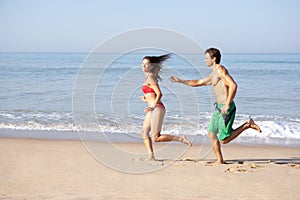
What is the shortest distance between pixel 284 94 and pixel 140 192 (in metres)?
12.7

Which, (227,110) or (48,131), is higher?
(227,110)

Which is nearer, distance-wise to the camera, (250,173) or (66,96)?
(250,173)

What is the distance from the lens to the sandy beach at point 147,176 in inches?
176

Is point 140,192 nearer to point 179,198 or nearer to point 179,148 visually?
point 179,198

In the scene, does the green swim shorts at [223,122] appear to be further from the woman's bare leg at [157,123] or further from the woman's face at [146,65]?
the woman's face at [146,65]

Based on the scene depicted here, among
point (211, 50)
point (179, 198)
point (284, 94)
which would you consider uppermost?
point (211, 50)

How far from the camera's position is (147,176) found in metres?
5.19

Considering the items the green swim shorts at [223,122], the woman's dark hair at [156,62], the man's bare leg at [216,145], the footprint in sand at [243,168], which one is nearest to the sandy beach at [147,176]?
the footprint in sand at [243,168]

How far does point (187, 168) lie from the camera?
5660 millimetres

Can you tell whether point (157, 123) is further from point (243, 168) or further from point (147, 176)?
point (243, 168)

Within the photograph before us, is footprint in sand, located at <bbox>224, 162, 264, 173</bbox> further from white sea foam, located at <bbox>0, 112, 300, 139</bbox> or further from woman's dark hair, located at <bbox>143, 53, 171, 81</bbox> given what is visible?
white sea foam, located at <bbox>0, 112, 300, 139</bbox>

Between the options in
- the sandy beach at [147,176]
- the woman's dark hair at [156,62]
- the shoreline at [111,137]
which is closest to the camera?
the sandy beach at [147,176]

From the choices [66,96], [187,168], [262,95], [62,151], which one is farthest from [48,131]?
[262,95]

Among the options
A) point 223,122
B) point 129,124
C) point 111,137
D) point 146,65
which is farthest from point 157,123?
point 129,124
